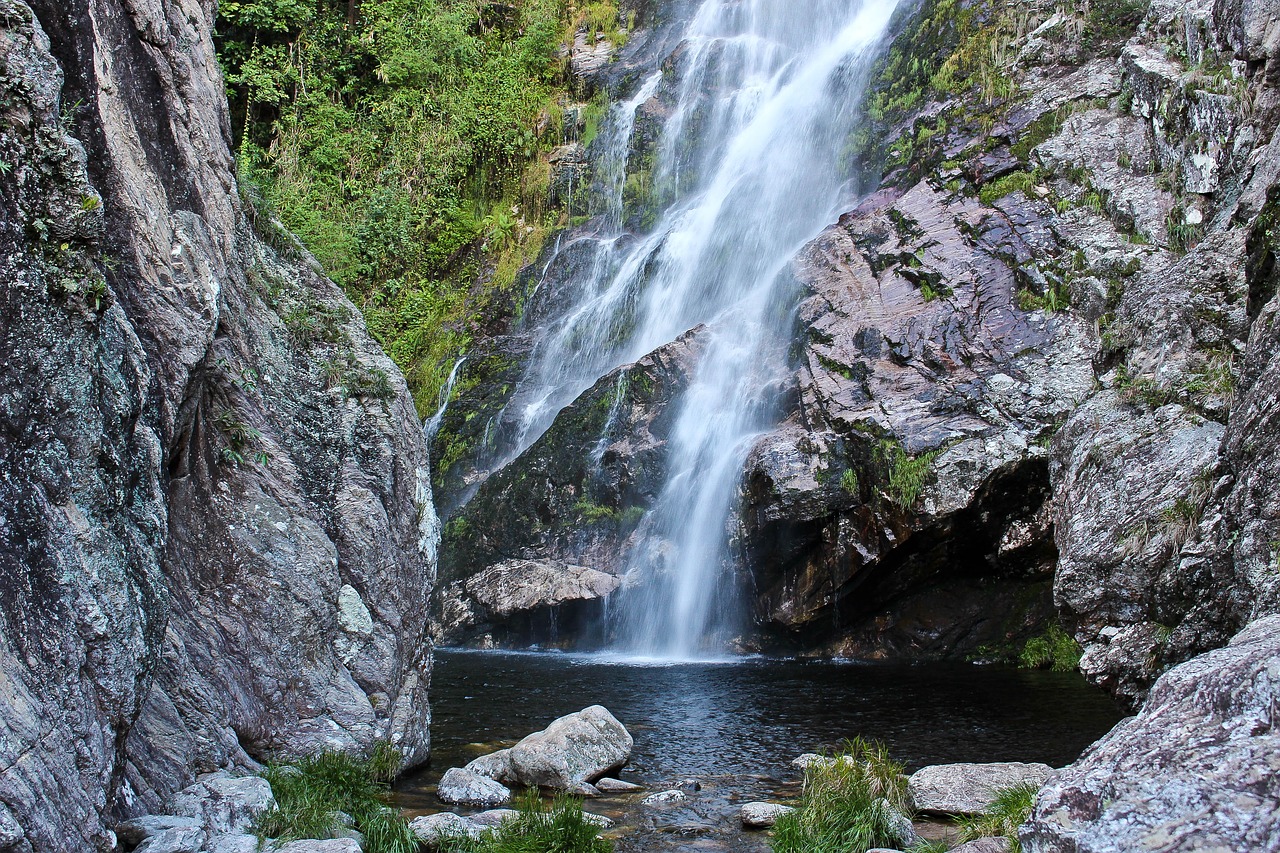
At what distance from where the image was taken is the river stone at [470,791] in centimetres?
831

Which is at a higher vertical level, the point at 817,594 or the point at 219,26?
the point at 219,26

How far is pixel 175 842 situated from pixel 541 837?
230cm

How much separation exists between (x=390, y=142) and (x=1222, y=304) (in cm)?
2692

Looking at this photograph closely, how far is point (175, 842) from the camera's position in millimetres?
5562

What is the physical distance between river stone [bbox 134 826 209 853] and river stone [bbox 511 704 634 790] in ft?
12.2

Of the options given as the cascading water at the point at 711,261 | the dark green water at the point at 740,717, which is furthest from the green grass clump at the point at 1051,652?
the cascading water at the point at 711,261

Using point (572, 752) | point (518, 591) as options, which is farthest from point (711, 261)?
point (572, 752)

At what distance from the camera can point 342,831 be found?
6.56m

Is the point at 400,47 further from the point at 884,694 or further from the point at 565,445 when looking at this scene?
the point at 884,694

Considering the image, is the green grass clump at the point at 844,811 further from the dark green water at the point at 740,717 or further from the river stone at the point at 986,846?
the river stone at the point at 986,846

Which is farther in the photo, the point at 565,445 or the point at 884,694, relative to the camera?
the point at 565,445

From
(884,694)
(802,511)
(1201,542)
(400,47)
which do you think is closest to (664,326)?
(802,511)

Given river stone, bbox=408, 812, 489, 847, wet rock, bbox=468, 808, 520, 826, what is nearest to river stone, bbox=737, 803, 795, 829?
wet rock, bbox=468, 808, 520, 826

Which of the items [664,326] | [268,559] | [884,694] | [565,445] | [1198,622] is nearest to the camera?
[1198,622]
